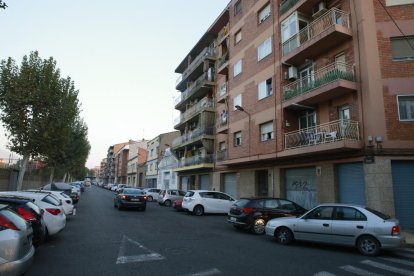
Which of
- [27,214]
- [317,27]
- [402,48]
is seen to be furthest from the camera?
[317,27]

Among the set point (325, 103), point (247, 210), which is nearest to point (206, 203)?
point (247, 210)

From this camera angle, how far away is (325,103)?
1747cm

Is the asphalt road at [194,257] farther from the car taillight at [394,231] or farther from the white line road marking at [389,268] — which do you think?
the car taillight at [394,231]

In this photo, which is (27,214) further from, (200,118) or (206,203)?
(200,118)

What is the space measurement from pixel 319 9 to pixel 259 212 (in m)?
12.1

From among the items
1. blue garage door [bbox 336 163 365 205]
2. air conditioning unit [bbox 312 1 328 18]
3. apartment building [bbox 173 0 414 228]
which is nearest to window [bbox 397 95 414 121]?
apartment building [bbox 173 0 414 228]

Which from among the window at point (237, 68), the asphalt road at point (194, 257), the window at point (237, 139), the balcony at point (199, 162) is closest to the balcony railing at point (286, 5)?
the window at point (237, 68)

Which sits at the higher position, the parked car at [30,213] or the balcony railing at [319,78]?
Answer: the balcony railing at [319,78]

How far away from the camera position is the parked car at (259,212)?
1320cm

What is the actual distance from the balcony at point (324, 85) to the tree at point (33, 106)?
15357 millimetres

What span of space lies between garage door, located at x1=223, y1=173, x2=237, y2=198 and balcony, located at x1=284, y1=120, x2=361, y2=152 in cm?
928

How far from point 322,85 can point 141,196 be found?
13.3 meters

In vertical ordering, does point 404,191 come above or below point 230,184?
below

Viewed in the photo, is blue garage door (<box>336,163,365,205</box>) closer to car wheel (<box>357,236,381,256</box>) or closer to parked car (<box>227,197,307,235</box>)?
parked car (<box>227,197,307,235</box>)
